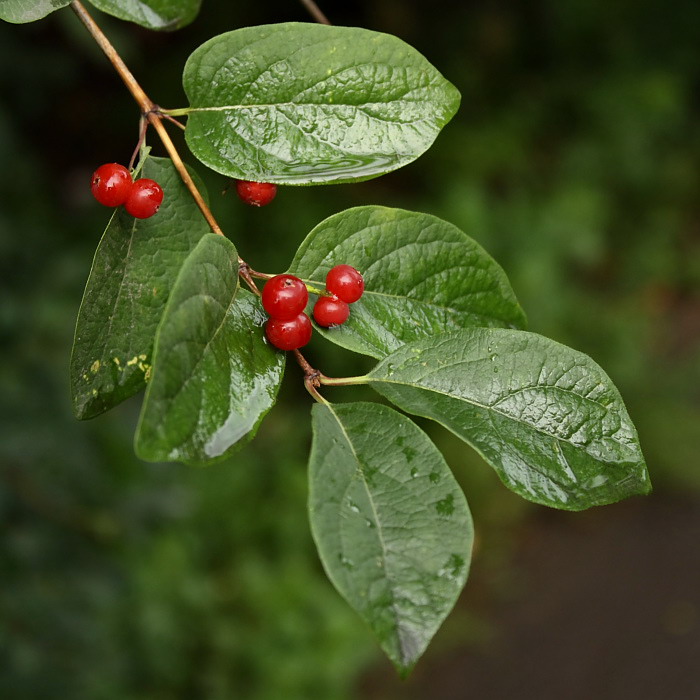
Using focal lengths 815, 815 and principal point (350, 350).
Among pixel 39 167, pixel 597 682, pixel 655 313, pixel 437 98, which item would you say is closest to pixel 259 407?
pixel 437 98

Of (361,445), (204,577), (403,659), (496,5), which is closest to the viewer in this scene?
(403,659)

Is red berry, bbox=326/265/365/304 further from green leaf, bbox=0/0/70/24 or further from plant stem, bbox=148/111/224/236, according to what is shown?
green leaf, bbox=0/0/70/24

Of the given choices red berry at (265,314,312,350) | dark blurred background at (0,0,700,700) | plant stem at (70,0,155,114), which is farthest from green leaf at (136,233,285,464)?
dark blurred background at (0,0,700,700)

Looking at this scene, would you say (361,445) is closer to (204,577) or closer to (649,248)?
(204,577)

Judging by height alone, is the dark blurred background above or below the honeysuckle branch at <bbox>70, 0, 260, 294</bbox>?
below

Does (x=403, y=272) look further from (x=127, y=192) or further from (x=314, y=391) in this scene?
(x=127, y=192)

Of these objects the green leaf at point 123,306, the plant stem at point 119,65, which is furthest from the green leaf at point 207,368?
the plant stem at point 119,65
